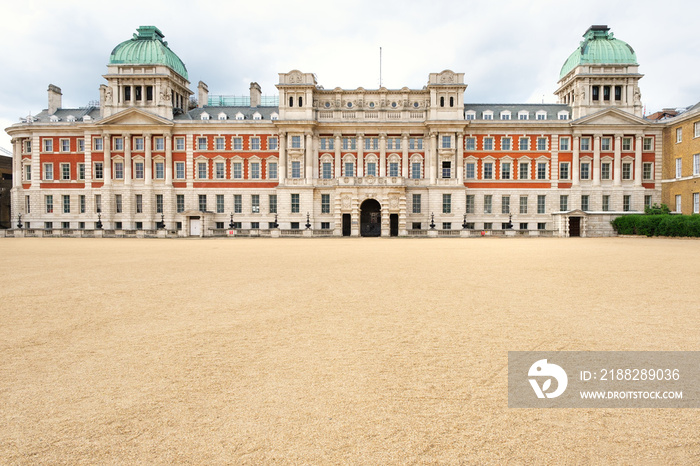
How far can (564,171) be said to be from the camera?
174 feet

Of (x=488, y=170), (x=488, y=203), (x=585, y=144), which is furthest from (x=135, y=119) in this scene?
(x=585, y=144)

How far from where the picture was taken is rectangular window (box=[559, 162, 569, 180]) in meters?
53.1

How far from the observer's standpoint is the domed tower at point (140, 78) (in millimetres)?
54062

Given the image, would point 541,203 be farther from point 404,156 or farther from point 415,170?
point 404,156

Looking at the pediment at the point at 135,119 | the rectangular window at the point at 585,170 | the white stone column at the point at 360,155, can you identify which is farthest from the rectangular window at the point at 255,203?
the rectangular window at the point at 585,170

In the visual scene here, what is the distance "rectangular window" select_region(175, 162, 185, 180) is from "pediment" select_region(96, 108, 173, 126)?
5.15 meters

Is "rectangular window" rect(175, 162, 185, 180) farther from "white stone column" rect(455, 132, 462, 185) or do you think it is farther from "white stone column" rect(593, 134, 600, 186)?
Result: "white stone column" rect(593, 134, 600, 186)

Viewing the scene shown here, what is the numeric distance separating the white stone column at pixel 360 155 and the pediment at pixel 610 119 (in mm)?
26593

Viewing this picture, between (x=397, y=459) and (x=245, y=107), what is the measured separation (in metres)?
60.0

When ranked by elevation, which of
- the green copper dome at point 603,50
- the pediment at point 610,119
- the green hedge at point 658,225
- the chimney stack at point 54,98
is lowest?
the green hedge at point 658,225

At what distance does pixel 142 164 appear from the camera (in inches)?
2151

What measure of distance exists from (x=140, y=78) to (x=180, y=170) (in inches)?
514

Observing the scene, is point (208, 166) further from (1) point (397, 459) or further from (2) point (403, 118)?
(1) point (397, 459)

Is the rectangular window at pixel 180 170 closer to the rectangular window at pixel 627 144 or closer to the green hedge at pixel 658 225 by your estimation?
the green hedge at pixel 658 225
